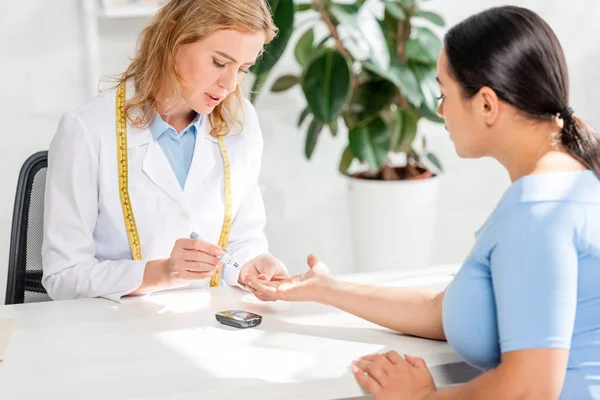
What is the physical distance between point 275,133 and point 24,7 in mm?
1256

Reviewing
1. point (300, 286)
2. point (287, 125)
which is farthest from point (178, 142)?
point (287, 125)

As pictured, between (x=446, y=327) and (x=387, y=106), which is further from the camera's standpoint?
(x=387, y=106)

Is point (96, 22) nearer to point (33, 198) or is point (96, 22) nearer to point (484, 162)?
point (33, 198)

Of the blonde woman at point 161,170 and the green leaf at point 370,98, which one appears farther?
the green leaf at point 370,98

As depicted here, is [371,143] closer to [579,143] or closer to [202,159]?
[202,159]

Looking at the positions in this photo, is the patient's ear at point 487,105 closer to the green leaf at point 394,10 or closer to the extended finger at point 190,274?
the extended finger at point 190,274

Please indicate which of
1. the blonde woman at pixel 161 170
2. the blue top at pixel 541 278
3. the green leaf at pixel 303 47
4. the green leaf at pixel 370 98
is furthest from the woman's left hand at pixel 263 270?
the green leaf at pixel 303 47

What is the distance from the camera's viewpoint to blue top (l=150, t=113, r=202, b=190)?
2156 millimetres

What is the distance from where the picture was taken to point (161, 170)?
2.11 m

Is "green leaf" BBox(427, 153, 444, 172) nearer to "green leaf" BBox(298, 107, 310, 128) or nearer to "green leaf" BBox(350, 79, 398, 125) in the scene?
"green leaf" BBox(350, 79, 398, 125)

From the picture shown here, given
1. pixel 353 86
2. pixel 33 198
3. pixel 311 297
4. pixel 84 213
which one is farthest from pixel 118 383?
pixel 353 86

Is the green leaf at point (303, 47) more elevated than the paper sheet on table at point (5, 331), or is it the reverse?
the green leaf at point (303, 47)

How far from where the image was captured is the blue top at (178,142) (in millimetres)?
2156

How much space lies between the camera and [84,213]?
2.04 meters
